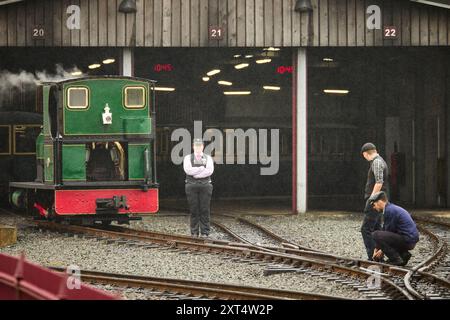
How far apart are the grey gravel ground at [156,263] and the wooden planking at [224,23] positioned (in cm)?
564

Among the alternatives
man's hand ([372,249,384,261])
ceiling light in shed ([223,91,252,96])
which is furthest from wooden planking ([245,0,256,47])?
man's hand ([372,249,384,261])

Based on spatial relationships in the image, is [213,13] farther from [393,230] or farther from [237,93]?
[393,230]

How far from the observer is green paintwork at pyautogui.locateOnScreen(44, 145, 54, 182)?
1659 centimetres

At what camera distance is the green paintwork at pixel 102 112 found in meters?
16.4

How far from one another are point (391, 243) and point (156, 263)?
3090 mm

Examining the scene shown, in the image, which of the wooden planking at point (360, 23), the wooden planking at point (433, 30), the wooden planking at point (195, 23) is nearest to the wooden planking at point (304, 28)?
the wooden planking at point (360, 23)

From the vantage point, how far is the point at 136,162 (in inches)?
650

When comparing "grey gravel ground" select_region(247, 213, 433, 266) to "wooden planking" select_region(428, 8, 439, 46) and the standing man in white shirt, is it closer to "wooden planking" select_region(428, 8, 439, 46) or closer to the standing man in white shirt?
the standing man in white shirt

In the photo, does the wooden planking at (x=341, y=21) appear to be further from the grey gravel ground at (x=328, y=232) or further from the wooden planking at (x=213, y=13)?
the grey gravel ground at (x=328, y=232)

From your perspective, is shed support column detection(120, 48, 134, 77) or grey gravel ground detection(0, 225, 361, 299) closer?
grey gravel ground detection(0, 225, 361, 299)

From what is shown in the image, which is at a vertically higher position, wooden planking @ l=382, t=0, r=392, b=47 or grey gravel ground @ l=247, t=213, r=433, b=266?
wooden planking @ l=382, t=0, r=392, b=47

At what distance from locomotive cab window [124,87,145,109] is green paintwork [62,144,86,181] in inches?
44.7

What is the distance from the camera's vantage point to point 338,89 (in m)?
30.0
